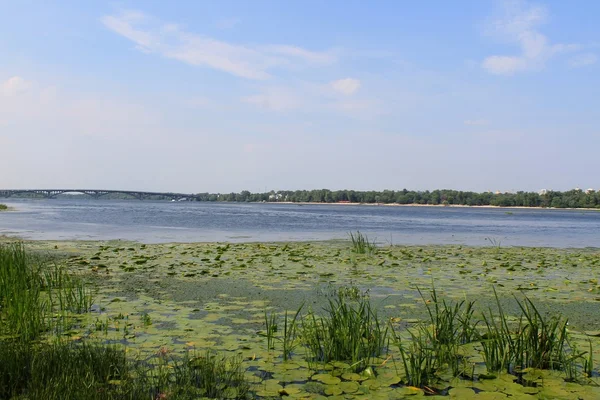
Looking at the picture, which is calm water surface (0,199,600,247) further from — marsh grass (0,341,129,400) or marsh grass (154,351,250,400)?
marsh grass (154,351,250,400)

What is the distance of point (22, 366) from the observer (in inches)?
218

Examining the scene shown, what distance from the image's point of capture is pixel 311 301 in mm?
10148

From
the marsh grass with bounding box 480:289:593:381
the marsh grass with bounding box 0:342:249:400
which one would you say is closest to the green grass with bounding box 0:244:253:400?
the marsh grass with bounding box 0:342:249:400

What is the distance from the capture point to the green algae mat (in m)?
5.66

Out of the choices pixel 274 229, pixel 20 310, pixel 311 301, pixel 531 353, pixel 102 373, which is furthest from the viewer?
pixel 274 229

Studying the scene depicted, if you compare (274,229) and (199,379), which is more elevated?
(199,379)

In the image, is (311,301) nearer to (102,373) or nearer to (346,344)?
(346,344)

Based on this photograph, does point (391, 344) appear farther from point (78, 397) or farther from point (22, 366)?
point (22, 366)

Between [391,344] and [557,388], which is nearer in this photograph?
[557,388]

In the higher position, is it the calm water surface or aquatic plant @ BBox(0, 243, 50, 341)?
aquatic plant @ BBox(0, 243, 50, 341)

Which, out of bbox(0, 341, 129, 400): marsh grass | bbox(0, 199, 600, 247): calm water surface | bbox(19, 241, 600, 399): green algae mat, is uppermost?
bbox(0, 341, 129, 400): marsh grass

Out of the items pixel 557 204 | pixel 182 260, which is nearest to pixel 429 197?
pixel 557 204

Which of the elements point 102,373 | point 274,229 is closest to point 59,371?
point 102,373

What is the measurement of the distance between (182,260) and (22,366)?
37.0ft
